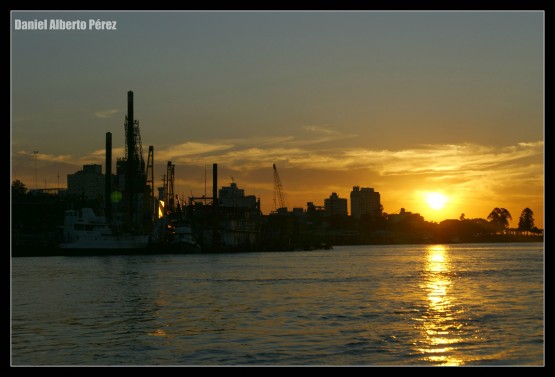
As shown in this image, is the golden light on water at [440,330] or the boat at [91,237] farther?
the boat at [91,237]

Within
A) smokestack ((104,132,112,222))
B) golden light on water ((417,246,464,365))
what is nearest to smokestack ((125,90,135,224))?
smokestack ((104,132,112,222))

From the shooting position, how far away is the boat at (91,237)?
506 feet

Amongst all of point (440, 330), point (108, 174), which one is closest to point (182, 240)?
point (108, 174)

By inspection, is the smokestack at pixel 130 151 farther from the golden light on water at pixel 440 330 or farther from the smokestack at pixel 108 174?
the golden light on water at pixel 440 330

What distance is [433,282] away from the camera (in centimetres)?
6569

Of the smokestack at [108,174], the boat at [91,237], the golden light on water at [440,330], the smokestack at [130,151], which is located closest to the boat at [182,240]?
the boat at [91,237]

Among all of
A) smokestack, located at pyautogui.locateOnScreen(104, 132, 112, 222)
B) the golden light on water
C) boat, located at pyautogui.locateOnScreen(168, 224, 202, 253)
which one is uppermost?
smokestack, located at pyautogui.locateOnScreen(104, 132, 112, 222)

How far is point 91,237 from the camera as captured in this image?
155 metres

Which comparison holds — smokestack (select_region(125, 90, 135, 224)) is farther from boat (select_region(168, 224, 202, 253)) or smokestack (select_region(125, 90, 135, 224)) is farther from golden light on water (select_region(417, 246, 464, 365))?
golden light on water (select_region(417, 246, 464, 365))

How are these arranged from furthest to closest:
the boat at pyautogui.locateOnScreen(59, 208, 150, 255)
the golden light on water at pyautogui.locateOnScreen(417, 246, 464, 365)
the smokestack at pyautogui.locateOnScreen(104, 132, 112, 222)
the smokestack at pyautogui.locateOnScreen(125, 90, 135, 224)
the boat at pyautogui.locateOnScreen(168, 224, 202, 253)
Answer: the smokestack at pyautogui.locateOnScreen(125, 90, 135, 224)
the smokestack at pyautogui.locateOnScreen(104, 132, 112, 222)
the boat at pyautogui.locateOnScreen(168, 224, 202, 253)
the boat at pyautogui.locateOnScreen(59, 208, 150, 255)
the golden light on water at pyautogui.locateOnScreen(417, 246, 464, 365)

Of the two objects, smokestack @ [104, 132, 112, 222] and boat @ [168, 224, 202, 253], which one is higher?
smokestack @ [104, 132, 112, 222]

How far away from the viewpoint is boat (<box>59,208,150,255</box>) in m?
154

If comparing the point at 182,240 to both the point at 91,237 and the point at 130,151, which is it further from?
the point at 130,151
